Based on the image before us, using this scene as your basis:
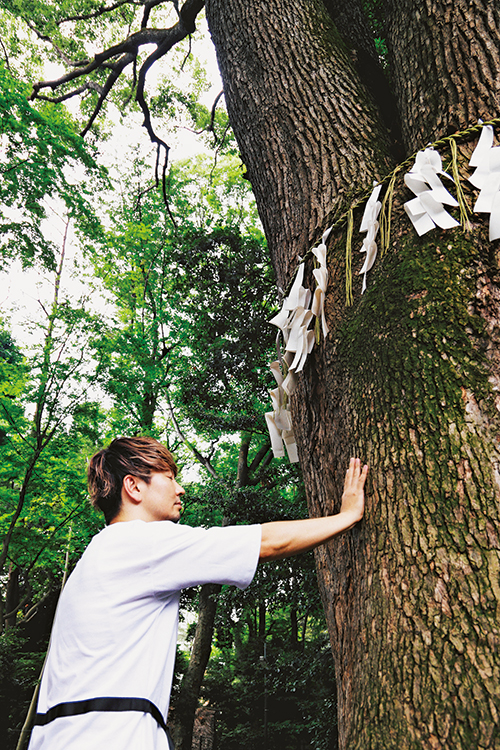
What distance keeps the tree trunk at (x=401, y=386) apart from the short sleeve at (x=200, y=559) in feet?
1.09

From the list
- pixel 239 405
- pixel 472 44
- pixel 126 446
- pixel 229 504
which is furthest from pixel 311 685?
pixel 472 44

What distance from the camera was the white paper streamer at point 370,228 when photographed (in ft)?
5.55

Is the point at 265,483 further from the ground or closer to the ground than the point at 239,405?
closer to the ground

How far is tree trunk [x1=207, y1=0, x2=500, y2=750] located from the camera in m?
1.11

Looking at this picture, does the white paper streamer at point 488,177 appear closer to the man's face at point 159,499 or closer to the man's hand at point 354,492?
the man's hand at point 354,492

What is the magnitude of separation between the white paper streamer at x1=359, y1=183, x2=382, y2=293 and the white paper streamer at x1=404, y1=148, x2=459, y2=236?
0.11 metres

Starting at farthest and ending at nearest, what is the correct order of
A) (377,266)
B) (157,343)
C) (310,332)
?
(157,343), (310,332), (377,266)

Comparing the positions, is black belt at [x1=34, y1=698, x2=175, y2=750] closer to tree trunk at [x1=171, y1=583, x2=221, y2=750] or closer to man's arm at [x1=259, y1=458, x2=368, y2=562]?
man's arm at [x1=259, y1=458, x2=368, y2=562]

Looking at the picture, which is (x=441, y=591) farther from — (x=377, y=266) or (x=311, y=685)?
(x=311, y=685)

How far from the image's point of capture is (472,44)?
6.12ft

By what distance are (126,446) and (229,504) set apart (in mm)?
6737

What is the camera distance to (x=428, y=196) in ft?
5.16

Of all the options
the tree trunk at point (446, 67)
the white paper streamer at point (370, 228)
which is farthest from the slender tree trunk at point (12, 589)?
the tree trunk at point (446, 67)

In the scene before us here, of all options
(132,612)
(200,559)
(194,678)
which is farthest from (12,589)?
(200,559)
